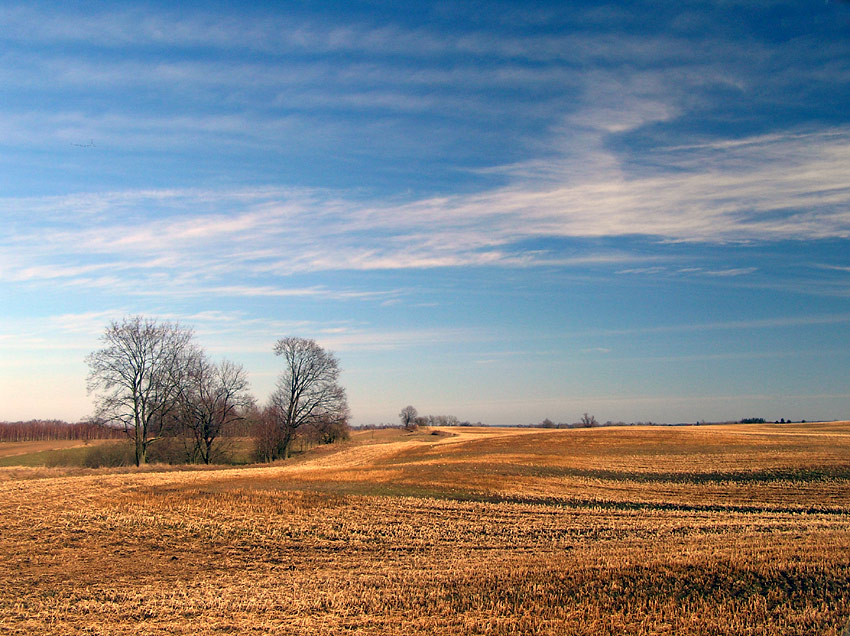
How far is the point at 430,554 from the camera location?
16.4m

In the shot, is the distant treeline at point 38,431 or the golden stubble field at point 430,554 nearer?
the golden stubble field at point 430,554

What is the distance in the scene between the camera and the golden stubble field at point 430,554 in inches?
420

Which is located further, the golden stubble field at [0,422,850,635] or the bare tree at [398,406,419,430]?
the bare tree at [398,406,419,430]

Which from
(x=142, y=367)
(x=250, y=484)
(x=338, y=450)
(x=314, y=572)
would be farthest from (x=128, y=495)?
(x=338, y=450)

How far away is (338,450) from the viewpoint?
61125 mm

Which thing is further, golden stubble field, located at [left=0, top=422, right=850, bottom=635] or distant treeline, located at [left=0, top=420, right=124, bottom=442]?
distant treeline, located at [left=0, top=420, right=124, bottom=442]

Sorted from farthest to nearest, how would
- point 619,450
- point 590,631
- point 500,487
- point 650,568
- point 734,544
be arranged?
point 619,450 → point 500,487 → point 734,544 → point 650,568 → point 590,631

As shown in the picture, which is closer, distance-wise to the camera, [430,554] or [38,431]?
[430,554]

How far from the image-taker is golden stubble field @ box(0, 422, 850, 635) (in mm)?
10680

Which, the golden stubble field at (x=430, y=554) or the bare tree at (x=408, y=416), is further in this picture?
the bare tree at (x=408, y=416)

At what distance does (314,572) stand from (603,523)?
10.5 meters

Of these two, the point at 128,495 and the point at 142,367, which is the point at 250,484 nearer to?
the point at 128,495

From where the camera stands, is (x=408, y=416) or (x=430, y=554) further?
(x=408, y=416)

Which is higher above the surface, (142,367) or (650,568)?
(142,367)
